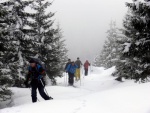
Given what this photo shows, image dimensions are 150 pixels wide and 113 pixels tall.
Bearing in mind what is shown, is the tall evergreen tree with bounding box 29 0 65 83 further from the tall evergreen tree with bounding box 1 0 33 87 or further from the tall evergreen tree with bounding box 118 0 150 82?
the tall evergreen tree with bounding box 118 0 150 82

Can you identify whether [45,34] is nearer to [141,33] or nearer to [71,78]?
[71,78]

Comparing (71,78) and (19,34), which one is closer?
(19,34)

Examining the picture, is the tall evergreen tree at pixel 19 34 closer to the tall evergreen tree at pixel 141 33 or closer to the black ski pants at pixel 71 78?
the black ski pants at pixel 71 78

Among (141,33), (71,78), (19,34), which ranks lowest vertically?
(71,78)

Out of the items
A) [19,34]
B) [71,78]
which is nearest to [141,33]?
[19,34]

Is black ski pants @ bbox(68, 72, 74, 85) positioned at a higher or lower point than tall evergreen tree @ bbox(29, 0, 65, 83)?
lower

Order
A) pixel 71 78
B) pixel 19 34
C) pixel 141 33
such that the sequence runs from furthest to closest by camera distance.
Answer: pixel 71 78 → pixel 19 34 → pixel 141 33

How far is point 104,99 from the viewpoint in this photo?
34.3 feet

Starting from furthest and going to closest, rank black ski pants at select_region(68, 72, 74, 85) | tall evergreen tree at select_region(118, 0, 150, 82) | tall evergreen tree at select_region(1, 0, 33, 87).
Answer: black ski pants at select_region(68, 72, 74, 85) < tall evergreen tree at select_region(1, 0, 33, 87) < tall evergreen tree at select_region(118, 0, 150, 82)

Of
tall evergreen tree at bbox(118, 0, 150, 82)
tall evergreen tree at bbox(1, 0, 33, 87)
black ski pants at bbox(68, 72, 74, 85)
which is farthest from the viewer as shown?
black ski pants at bbox(68, 72, 74, 85)

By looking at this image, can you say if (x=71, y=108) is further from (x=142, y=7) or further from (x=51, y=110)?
(x=142, y=7)

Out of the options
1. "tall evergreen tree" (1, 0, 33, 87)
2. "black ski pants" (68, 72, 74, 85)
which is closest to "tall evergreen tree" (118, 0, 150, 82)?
"tall evergreen tree" (1, 0, 33, 87)

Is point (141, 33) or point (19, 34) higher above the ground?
A: point (19, 34)

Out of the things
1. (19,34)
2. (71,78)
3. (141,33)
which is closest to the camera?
(141,33)
